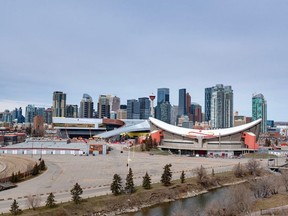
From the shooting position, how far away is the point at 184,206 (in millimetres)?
37062

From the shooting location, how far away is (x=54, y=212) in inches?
1185

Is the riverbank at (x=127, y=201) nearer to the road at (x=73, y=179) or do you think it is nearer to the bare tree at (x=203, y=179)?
the bare tree at (x=203, y=179)

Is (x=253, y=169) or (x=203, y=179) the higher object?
(x=253, y=169)

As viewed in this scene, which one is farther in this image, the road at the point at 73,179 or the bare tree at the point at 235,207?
the road at the point at 73,179

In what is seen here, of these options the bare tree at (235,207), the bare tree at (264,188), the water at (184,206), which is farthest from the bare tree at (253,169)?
the bare tree at (235,207)

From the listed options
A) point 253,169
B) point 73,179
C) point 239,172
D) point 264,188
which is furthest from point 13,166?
point 264,188

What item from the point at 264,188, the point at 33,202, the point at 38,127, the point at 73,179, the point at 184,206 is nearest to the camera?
the point at 33,202

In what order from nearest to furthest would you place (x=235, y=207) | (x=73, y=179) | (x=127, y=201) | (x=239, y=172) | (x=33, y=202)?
(x=235, y=207)
(x=33, y=202)
(x=127, y=201)
(x=73, y=179)
(x=239, y=172)

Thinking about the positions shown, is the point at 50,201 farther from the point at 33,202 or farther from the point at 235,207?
the point at 235,207

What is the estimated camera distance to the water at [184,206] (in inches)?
1351

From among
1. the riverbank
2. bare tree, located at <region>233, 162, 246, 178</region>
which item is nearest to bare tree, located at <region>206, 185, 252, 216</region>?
the riverbank

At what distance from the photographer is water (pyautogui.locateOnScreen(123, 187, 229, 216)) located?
34312 mm

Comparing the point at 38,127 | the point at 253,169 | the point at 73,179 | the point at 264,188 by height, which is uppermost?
the point at 38,127

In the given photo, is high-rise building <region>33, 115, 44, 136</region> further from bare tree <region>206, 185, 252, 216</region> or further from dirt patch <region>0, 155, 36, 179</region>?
bare tree <region>206, 185, 252, 216</region>
